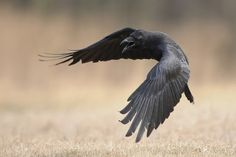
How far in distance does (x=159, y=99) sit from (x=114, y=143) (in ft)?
8.63

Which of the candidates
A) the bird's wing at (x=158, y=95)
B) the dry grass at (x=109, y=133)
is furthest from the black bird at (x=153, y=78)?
the dry grass at (x=109, y=133)

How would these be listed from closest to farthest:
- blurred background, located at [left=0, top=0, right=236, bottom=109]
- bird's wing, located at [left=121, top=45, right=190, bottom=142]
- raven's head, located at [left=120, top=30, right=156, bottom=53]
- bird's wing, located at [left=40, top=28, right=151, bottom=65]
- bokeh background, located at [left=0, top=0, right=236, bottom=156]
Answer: bird's wing, located at [left=121, top=45, right=190, bottom=142] → raven's head, located at [left=120, top=30, right=156, bottom=53] → bird's wing, located at [left=40, top=28, right=151, bottom=65] → bokeh background, located at [left=0, top=0, right=236, bottom=156] → blurred background, located at [left=0, top=0, right=236, bottom=109]

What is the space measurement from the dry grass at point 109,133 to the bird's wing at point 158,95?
1040 millimetres

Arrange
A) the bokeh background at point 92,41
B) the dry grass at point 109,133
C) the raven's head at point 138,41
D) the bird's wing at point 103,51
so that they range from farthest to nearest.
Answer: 1. the bokeh background at point 92,41
2. the bird's wing at point 103,51
3. the dry grass at point 109,133
4. the raven's head at point 138,41

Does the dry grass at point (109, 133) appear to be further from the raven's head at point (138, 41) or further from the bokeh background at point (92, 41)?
the bokeh background at point (92, 41)

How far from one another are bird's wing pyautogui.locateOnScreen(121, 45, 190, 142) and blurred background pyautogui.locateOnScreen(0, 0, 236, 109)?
12847 millimetres

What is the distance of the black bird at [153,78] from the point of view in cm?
785

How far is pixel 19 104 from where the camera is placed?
20.0 m

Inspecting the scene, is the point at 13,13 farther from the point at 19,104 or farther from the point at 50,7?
the point at 19,104

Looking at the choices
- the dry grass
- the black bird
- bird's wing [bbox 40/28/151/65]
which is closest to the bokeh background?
the dry grass

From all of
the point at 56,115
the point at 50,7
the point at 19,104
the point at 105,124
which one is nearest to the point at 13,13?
the point at 50,7

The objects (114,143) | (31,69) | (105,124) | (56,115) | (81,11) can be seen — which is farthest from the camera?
(81,11)

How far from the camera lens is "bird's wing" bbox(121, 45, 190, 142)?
7.82 meters

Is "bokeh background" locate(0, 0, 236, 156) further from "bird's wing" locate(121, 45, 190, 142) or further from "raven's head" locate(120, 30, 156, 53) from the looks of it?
"bird's wing" locate(121, 45, 190, 142)
